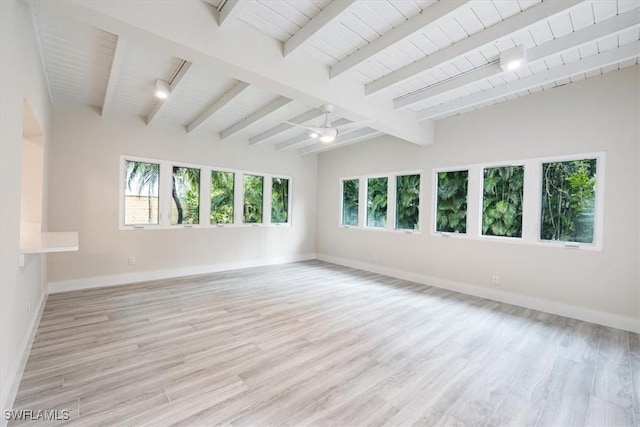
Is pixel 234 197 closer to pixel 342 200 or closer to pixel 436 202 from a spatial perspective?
pixel 342 200

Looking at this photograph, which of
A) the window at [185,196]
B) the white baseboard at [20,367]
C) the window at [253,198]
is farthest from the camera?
the window at [253,198]

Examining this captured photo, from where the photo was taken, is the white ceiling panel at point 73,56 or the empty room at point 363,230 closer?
the empty room at point 363,230

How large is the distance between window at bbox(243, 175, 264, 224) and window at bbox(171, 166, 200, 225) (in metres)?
1.08

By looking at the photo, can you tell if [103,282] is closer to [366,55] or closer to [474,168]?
[366,55]

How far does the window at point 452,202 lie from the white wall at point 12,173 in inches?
215

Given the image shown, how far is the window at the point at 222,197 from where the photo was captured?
617 centimetres

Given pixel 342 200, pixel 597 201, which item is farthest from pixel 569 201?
pixel 342 200

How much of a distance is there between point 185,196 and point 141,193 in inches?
30.1

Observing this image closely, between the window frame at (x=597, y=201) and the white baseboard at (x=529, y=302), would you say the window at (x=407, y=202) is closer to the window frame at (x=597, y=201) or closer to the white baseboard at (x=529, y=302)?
the white baseboard at (x=529, y=302)

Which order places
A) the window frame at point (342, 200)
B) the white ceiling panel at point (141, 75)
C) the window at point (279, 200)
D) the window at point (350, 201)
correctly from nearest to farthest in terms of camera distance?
the white ceiling panel at point (141, 75), the window frame at point (342, 200), the window at point (350, 201), the window at point (279, 200)

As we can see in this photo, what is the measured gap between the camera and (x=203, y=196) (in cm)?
602

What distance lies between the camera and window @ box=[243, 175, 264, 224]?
671 cm

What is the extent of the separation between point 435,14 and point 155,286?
5.35 metres
